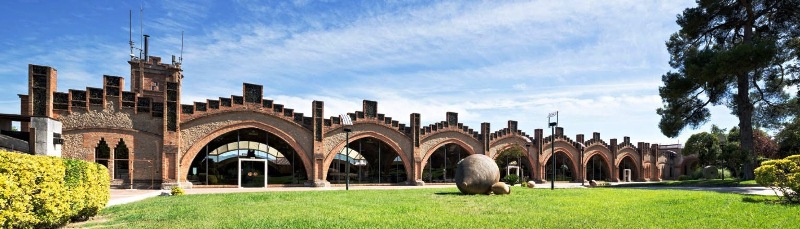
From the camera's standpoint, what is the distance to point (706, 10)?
Answer: 31.6 meters

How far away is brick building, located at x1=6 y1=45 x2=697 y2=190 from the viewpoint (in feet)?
78.0

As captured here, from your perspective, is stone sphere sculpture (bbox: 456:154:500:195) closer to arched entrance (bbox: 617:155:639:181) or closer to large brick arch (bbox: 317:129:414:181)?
large brick arch (bbox: 317:129:414:181)

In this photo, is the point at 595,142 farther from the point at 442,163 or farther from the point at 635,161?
the point at 442,163

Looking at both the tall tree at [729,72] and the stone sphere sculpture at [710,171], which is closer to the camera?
the tall tree at [729,72]

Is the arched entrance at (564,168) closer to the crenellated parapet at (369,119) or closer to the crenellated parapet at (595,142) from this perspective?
the crenellated parapet at (595,142)

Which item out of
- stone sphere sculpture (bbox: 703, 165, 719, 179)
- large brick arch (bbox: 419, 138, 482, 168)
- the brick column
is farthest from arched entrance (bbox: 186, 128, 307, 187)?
stone sphere sculpture (bbox: 703, 165, 719, 179)

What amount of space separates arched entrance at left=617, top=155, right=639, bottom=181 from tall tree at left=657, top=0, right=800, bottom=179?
19146mm

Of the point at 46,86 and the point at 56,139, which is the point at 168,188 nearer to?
the point at 56,139

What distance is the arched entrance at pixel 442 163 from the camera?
36.3 metres

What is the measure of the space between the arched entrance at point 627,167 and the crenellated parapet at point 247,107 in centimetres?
3827

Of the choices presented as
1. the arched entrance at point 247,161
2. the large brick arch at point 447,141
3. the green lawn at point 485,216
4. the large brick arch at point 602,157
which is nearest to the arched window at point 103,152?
the arched entrance at point 247,161

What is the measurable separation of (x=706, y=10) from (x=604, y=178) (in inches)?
925

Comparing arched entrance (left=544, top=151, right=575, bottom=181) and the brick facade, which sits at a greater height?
the brick facade

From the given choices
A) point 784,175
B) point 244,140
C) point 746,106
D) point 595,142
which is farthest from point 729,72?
point 244,140
